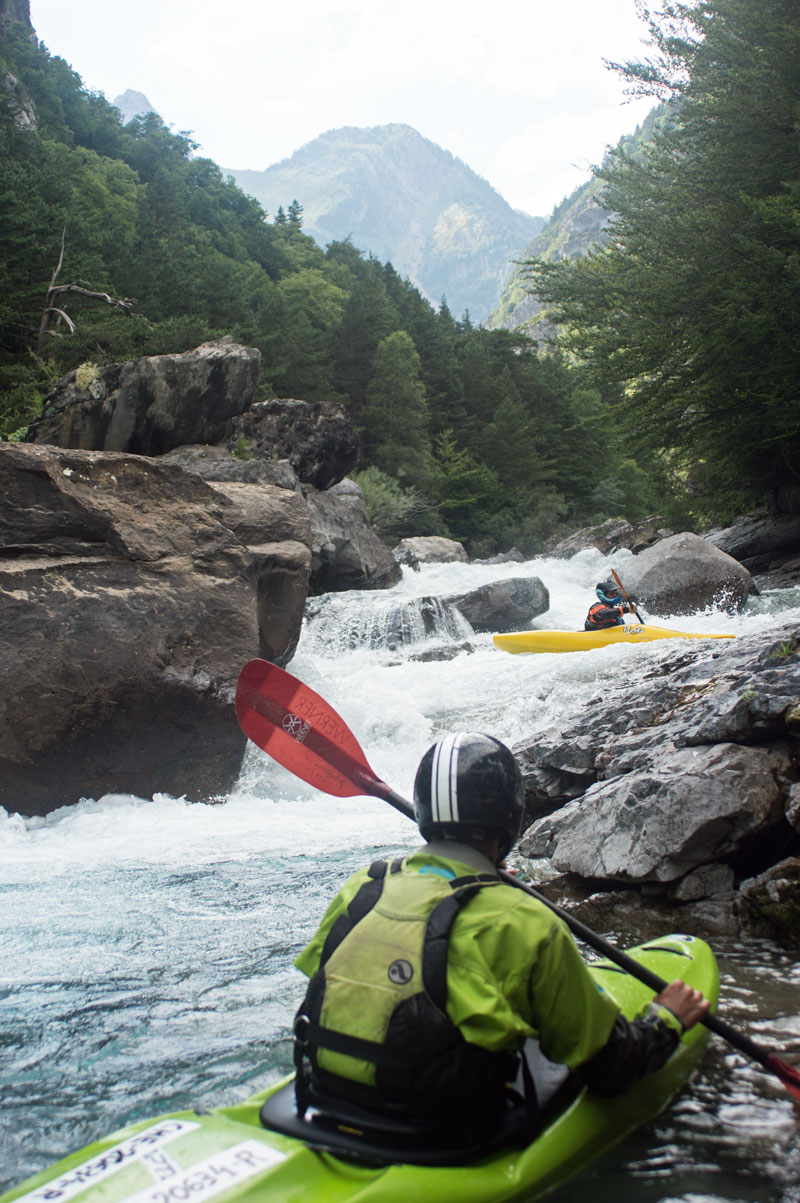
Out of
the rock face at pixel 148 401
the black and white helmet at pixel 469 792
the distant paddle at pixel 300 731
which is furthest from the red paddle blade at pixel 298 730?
the rock face at pixel 148 401

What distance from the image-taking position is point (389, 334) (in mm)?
33719

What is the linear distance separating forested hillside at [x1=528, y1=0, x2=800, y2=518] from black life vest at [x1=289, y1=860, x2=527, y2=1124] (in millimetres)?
9906

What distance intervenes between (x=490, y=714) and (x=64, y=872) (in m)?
4.33

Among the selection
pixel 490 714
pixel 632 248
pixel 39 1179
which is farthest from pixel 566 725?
pixel 632 248

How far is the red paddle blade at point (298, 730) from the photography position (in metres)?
2.81

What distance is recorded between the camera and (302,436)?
17.2 metres

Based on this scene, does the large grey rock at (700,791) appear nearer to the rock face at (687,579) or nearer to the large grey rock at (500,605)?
the rock face at (687,579)

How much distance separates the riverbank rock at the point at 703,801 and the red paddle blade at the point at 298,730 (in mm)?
1335

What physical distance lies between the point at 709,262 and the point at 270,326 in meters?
19.8

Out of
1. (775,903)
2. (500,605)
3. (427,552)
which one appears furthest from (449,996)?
(427,552)

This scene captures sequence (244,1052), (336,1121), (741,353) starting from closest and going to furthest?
(336,1121) → (244,1052) → (741,353)

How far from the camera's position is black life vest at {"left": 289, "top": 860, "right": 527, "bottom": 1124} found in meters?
1.51

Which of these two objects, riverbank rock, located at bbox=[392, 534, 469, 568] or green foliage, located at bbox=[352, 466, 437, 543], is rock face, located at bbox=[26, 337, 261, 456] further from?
green foliage, located at bbox=[352, 466, 437, 543]

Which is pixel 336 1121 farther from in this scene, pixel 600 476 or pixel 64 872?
pixel 600 476
